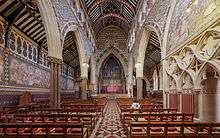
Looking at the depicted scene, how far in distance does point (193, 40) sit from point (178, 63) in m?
2.17

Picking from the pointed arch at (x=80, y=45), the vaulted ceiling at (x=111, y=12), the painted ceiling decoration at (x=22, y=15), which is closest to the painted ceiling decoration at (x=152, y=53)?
the vaulted ceiling at (x=111, y=12)

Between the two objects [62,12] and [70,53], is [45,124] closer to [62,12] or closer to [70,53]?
[62,12]

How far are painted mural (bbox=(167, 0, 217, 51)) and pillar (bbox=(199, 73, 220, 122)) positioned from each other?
75.8 inches

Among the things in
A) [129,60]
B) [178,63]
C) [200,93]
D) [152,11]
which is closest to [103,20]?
[129,60]

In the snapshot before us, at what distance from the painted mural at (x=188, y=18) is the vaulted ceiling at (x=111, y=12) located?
1419cm

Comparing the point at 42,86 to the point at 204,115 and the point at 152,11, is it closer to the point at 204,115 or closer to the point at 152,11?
the point at 152,11

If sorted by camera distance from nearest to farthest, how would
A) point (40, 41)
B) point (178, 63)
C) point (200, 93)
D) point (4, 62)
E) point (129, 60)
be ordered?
point (200, 93), point (178, 63), point (4, 62), point (40, 41), point (129, 60)

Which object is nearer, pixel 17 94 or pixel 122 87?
pixel 17 94

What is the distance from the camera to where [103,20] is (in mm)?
37062

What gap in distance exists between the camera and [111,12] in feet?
115

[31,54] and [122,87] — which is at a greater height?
[31,54]

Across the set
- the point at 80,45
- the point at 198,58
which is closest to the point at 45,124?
the point at 198,58

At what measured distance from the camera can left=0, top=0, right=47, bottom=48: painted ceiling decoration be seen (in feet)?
47.2

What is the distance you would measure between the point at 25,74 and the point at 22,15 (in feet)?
13.1
